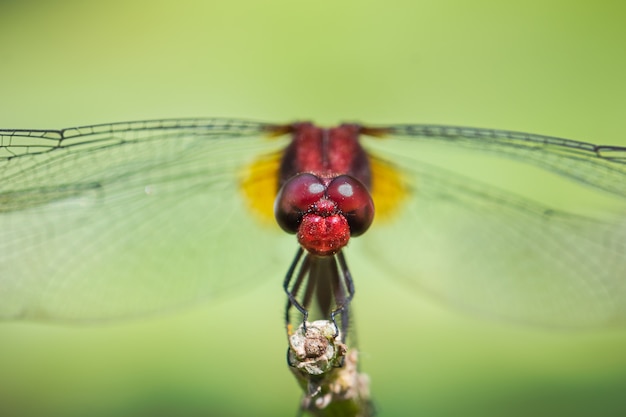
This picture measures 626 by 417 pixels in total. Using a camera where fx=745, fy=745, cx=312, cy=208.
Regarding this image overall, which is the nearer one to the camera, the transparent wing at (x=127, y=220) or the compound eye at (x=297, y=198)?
the compound eye at (x=297, y=198)

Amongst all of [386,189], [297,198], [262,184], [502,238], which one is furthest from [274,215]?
[502,238]

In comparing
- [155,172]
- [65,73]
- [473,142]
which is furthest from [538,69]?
[65,73]

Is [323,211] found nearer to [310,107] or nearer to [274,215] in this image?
[274,215]

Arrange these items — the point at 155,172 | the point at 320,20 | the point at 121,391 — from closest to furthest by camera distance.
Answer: the point at 155,172, the point at 121,391, the point at 320,20

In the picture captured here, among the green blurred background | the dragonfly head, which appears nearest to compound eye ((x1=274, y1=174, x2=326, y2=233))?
the dragonfly head

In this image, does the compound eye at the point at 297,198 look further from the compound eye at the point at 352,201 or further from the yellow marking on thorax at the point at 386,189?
the yellow marking on thorax at the point at 386,189

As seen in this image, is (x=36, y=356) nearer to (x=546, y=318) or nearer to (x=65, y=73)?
(x=65, y=73)

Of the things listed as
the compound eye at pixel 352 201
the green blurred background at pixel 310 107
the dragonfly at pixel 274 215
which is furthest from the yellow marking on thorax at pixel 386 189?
the compound eye at pixel 352 201
